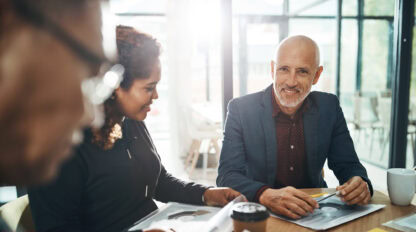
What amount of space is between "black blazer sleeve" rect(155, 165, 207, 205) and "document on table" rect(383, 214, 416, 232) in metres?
0.67

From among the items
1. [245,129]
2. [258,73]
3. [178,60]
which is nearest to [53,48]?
[245,129]

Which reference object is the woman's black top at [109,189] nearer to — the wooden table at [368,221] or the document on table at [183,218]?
the document on table at [183,218]

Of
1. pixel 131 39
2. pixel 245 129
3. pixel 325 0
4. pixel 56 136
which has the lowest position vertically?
pixel 245 129

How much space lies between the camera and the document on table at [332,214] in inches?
38.5

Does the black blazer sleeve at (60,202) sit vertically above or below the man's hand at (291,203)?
above

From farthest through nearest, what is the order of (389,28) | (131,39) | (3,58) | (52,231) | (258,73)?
(258,73)
(389,28)
(131,39)
(52,231)
(3,58)

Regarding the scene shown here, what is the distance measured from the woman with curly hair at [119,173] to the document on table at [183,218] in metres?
0.16

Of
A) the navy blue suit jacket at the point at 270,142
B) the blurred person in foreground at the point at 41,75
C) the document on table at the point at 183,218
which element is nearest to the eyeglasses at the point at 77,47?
the blurred person in foreground at the point at 41,75

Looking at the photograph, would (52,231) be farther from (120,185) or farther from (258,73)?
(258,73)

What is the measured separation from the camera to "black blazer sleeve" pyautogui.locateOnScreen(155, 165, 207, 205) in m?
1.24

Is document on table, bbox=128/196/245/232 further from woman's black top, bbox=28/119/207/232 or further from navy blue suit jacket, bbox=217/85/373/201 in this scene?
navy blue suit jacket, bbox=217/85/373/201

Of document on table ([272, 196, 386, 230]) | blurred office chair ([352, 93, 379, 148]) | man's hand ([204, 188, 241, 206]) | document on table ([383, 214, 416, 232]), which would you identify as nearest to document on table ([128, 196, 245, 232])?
man's hand ([204, 188, 241, 206])

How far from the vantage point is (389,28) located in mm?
4125

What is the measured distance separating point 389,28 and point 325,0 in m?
1.13
